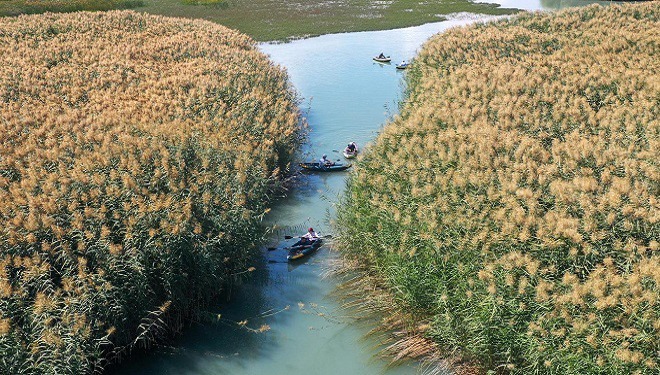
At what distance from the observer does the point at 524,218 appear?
890 cm

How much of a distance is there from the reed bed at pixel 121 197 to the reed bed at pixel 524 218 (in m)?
2.75

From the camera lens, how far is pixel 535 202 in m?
9.37

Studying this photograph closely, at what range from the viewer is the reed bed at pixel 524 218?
729 centimetres

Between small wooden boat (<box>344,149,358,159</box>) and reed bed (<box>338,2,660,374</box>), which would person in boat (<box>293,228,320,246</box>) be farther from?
small wooden boat (<box>344,149,358,159</box>)

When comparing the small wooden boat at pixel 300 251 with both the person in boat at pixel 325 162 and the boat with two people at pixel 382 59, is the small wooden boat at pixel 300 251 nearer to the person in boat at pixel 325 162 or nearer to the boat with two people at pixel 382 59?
the person in boat at pixel 325 162

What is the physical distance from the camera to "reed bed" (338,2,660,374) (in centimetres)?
729

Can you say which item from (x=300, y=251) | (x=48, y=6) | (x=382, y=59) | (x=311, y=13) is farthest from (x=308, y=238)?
(x=311, y=13)

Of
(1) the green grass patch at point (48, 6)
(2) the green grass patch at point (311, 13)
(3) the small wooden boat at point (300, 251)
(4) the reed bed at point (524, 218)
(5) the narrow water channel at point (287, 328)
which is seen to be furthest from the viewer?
(2) the green grass patch at point (311, 13)

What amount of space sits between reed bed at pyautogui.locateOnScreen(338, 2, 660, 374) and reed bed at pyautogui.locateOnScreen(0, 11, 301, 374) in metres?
2.75

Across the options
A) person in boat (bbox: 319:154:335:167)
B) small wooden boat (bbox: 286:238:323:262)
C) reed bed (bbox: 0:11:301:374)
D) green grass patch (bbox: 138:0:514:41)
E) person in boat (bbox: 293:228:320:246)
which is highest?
green grass patch (bbox: 138:0:514:41)

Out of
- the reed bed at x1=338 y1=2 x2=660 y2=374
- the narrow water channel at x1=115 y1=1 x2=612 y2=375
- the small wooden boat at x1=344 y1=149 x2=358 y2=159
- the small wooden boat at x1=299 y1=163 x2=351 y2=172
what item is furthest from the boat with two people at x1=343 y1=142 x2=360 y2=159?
the reed bed at x1=338 y1=2 x2=660 y2=374

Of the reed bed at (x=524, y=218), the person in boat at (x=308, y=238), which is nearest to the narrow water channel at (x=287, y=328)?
the person in boat at (x=308, y=238)

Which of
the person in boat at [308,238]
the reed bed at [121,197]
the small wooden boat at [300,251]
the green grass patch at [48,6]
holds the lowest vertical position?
the small wooden boat at [300,251]

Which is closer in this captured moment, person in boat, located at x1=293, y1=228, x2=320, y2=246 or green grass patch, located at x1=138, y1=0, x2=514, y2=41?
person in boat, located at x1=293, y1=228, x2=320, y2=246
